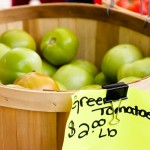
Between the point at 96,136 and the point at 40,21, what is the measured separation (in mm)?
719

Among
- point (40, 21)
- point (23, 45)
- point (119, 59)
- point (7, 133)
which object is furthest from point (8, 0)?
point (7, 133)

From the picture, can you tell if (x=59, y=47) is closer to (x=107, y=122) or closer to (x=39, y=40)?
(x=39, y=40)

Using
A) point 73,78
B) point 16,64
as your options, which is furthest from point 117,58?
point 16,64

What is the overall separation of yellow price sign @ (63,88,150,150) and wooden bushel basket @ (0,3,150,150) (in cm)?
3

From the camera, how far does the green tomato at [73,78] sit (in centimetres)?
97

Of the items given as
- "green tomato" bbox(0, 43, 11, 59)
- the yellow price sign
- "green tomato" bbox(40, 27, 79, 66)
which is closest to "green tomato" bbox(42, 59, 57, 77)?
"green tomato" bbox(40, 27, 79, 66)

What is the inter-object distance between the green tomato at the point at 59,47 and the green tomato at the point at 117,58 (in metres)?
0.14

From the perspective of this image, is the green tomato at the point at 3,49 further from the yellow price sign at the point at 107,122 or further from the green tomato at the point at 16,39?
the yellow price sign at the point at 107,122

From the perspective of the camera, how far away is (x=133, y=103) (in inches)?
27.5

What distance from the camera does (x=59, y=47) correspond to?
3.72 feet

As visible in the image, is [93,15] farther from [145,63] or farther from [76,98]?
[76,98]

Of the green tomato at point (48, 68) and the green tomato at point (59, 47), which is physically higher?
the green tomato at point (59, 47)

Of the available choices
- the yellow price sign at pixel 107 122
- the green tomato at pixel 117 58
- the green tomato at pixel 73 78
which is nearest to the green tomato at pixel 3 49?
the green tomato at pixel 73 78

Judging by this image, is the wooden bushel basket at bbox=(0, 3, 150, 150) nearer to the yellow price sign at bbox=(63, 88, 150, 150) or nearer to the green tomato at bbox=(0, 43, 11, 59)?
the yellow price sign at bbox=(63, 88, 150, 150)
